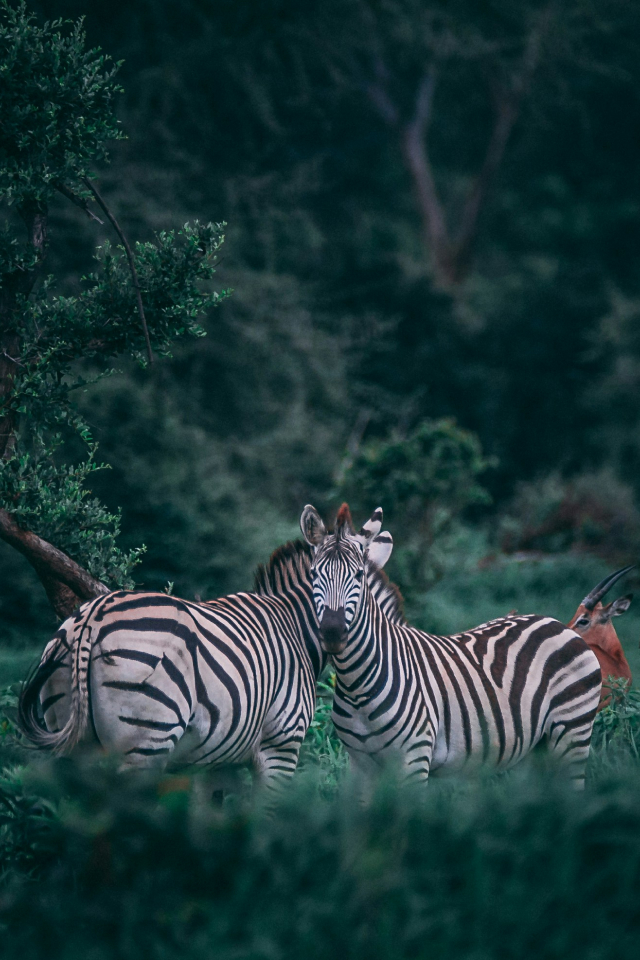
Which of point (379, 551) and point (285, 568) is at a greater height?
point (379, 551)

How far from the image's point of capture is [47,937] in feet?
10.1

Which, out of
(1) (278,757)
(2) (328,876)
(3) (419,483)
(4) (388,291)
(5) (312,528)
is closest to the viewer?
(2) (328,876)

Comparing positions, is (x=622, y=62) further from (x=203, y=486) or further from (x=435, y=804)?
(x=435, y=804)

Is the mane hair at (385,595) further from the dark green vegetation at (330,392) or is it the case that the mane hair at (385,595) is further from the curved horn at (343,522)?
the dark green vegetation at (330,392)

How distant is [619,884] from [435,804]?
0.73m

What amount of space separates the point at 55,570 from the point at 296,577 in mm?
1476

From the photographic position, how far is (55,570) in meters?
5.65

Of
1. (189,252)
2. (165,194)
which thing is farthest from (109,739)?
(165,194)

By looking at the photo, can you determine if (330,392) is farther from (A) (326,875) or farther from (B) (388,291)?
(A) (326,875)

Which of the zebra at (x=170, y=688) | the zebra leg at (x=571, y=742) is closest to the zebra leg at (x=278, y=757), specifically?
the zebra at (x=170, y=688)

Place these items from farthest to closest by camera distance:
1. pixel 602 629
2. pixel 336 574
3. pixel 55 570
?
pixel 602 629 → pixel 55 570 → pixel 336 574

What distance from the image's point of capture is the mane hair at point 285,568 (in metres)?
5.34

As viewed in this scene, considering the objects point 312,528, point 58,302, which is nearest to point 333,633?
point 312,528

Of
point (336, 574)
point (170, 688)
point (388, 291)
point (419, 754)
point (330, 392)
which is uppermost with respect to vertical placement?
point (388, 291)
